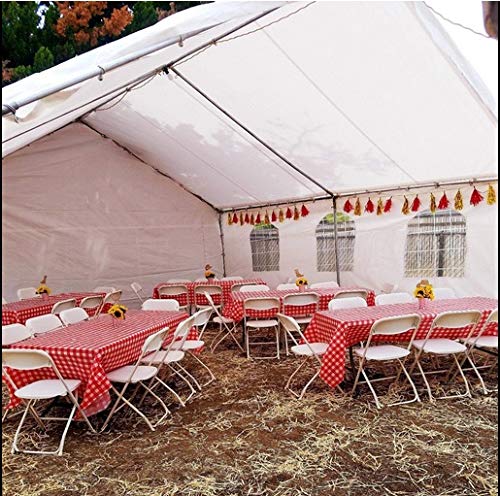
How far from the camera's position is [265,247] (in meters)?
9.33

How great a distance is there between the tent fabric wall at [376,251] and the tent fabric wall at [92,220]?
1062mm

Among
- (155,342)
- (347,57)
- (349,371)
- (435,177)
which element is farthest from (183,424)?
(435,177)

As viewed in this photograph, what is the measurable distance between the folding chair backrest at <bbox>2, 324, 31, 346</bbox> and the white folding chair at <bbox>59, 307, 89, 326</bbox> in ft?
1.46

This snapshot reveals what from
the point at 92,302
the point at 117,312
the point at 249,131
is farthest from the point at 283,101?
the point at 92,302

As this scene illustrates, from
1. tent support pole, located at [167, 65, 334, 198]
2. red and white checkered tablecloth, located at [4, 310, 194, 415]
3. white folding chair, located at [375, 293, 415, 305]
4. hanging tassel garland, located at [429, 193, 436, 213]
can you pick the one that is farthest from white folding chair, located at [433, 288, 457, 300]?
red and white checkered tablecloth, located at [4, 310, 194, 415]

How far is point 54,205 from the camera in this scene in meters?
8.17

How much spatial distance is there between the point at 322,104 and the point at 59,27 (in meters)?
3.37

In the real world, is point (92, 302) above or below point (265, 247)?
below

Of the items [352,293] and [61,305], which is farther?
[352,293]

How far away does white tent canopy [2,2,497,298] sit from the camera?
9.02ft

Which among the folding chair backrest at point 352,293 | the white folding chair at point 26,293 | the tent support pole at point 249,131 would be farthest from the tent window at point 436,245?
the white folding chair at point 26,293

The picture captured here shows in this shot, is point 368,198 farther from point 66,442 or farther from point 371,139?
point 66,442

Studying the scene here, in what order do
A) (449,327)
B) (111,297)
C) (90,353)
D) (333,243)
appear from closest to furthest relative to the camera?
(90,353)
(449,327)
(111,297)
(333,243)

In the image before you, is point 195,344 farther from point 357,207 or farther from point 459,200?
point 459,200
